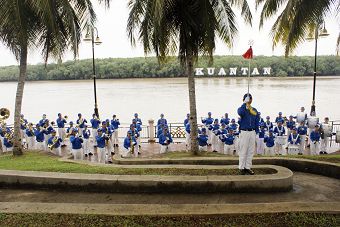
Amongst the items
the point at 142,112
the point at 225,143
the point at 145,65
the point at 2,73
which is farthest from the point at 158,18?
the point at 2,73

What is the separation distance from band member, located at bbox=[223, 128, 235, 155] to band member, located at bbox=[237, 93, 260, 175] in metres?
6.65

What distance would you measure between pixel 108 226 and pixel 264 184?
10.5 feet

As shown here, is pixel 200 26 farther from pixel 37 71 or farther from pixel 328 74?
pixel 328 74

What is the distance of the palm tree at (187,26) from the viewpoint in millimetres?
10688

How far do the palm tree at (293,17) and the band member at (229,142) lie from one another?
4.19 meters

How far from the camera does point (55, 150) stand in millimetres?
14508

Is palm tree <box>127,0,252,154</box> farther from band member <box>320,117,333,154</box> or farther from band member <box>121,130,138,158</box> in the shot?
band member <box>320,117,333,154</box>

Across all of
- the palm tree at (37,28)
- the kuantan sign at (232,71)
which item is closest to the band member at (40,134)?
the palm tree at (37,28)

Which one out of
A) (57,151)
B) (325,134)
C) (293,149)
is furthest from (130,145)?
(325,134)

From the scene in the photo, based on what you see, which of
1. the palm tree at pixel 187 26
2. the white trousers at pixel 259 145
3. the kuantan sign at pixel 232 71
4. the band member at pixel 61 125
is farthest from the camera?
the kuantan sign at pixel 232 71

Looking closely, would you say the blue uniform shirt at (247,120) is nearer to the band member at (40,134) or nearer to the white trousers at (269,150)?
the white trousers at (269,150)

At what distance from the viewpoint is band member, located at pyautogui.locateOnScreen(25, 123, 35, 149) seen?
15.9 metres

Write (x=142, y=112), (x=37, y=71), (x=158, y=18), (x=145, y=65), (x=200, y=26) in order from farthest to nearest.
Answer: (x=37, y=71), (x=145, y=65), (x=142, y=112), (x=200, y=26), (x=158, y=18)

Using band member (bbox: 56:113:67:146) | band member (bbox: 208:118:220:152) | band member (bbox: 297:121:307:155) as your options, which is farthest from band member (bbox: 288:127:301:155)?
band member (bbox: 56:113:67:146)
